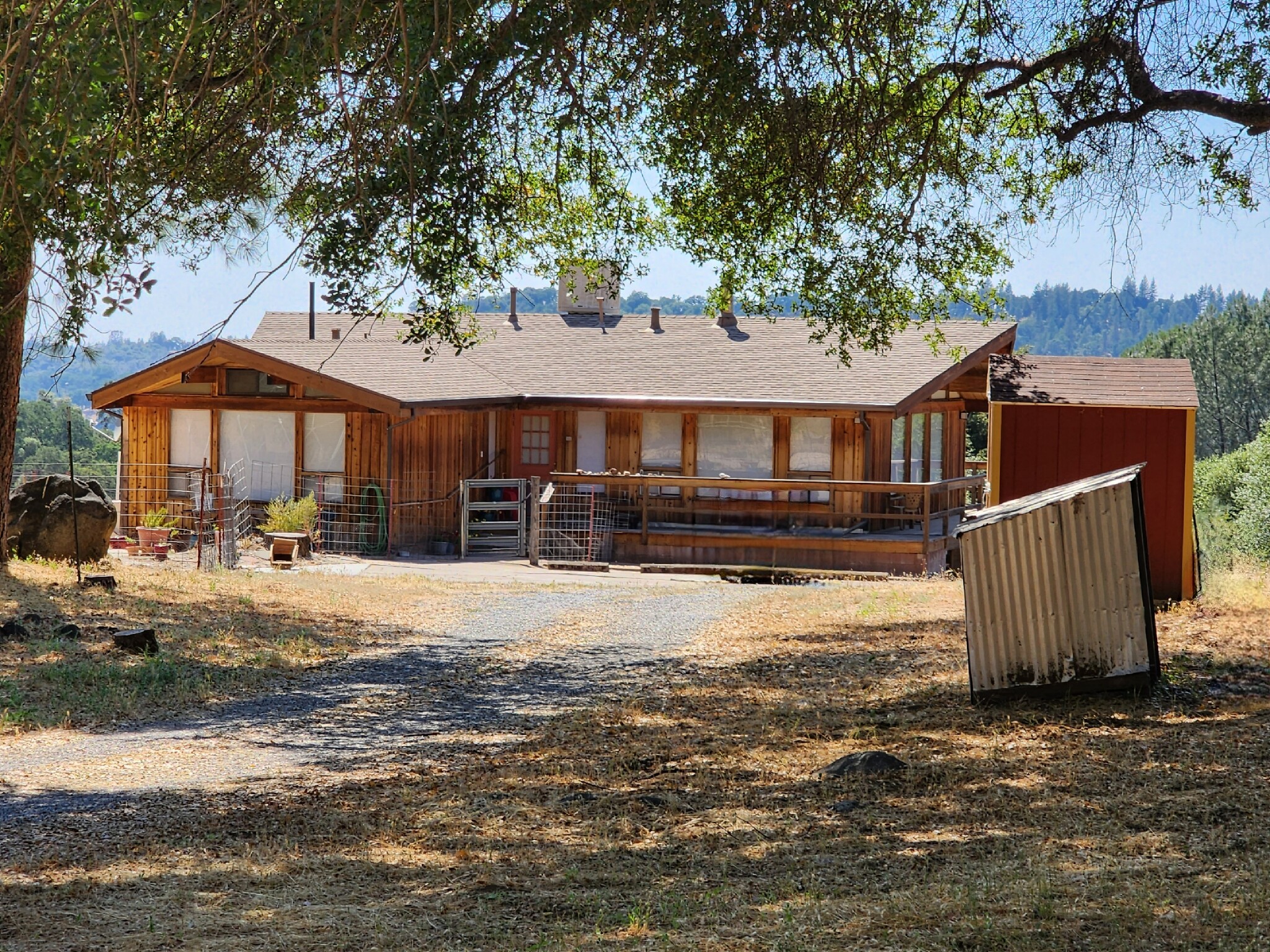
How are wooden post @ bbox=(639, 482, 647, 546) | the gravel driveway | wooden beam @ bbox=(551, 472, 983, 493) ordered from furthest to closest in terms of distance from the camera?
wooden post @ bbox=(639, 482, 647, 546), wooden beam @ bbox=(551, 472, 983, 493), the gravel driveway

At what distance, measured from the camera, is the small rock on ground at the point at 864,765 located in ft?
23.4

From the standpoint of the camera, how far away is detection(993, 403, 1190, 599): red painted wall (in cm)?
1321

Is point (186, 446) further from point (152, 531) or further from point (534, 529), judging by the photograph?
point (534, 529)

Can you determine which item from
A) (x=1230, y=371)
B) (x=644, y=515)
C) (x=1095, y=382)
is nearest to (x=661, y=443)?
(x=644, y=515)

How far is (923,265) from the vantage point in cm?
1373

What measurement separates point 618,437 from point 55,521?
1117 centimetres

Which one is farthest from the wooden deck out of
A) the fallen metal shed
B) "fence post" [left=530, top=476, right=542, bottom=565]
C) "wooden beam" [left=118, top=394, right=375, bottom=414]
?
the fallen metal shed

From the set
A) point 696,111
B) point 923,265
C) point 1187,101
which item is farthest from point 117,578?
point 1187,101

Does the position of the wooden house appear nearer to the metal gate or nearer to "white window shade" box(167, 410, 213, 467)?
"white window shade" box(167, 410, 213, 467)

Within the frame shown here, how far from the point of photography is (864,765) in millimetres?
7148

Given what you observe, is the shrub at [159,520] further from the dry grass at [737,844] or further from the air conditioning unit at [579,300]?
the dry grass at [737,844]

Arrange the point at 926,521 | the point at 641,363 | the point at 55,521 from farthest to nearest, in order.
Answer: the point at 641,363 → the point at 926,521 → the point at 55,521

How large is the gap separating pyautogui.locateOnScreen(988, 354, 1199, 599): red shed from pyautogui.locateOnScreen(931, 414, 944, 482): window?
12.3 metres

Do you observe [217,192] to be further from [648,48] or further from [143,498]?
[143,498]
